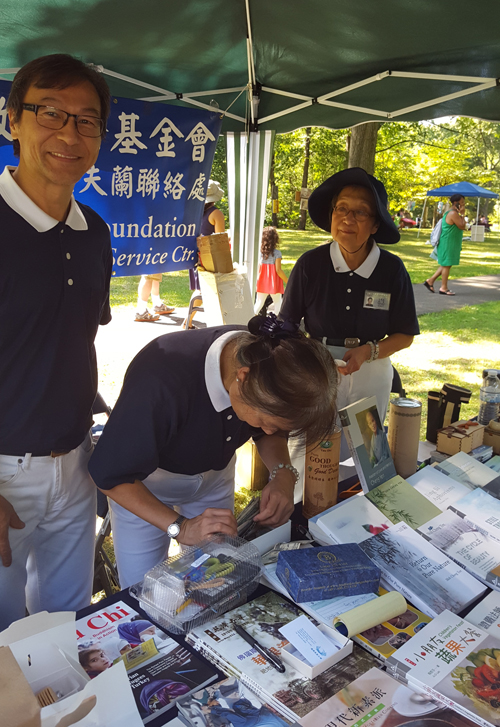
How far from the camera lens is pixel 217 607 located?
3.58ft

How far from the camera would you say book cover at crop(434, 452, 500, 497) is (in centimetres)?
168

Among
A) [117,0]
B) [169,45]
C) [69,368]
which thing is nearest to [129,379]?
[69,368]

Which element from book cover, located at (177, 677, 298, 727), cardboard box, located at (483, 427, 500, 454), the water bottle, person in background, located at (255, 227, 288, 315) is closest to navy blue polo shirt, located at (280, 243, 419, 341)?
the water bottle

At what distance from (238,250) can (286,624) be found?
10.5 feet

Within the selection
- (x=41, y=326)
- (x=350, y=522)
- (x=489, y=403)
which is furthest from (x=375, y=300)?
(x=41, y=326)

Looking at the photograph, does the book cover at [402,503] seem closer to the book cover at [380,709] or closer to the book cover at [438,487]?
the book cover at [438,487]

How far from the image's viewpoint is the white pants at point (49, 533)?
1.43 m

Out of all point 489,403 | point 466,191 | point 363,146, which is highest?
point 466,191

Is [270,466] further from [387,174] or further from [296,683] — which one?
[387,174]

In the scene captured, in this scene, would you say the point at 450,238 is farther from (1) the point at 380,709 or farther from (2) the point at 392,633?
(1) the point at 380,709

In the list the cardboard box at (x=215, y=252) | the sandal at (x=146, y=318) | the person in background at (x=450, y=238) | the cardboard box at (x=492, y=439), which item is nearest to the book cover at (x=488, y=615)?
the cardboard box at (x=492, y=439)

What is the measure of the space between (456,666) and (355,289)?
1.61 m

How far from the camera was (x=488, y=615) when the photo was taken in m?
1.16

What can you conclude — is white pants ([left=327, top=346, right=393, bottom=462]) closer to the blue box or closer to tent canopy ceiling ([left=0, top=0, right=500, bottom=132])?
A: the blue box
